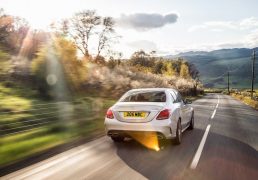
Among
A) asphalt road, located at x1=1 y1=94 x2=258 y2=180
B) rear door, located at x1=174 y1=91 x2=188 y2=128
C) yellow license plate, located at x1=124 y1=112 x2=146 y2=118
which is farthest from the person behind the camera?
rear door, located at x1=174 y1=91 x2=188 y2=128

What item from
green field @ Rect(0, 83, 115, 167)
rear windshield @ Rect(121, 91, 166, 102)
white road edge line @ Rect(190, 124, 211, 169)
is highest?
rear windshield @ Rect(121, 91, 166, 102)

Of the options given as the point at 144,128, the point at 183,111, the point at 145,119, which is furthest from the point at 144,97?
the point at 183,111

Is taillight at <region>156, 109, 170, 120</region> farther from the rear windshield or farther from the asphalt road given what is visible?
the asphalt road

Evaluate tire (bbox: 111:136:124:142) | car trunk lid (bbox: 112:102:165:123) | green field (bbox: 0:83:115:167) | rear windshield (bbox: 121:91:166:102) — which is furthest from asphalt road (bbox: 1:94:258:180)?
rear windshield (bbox: 121:91:166:102)

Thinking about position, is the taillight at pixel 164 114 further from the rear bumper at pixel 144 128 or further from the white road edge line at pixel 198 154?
the white road edge line at pixel 198 154

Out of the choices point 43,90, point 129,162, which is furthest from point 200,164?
point 43,90

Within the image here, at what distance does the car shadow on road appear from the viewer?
6.67 metres

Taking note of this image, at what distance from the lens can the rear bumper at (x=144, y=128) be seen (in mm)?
8836

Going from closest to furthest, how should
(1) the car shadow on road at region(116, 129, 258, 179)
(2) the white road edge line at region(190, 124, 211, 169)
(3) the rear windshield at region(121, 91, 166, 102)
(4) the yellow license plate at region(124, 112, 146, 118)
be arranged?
(1) the car shadow on road at region(116, 129, 258, 179) → (2) the white road edge line at region(190, 124, 211, 169) → (4) the yellow license plate at region(124, 112, 146, 118) → (3) the rear windshield at region(121, 91, 166, 102)

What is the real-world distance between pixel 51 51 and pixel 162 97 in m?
12.8

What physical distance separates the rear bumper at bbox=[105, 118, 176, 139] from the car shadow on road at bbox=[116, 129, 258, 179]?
40cm

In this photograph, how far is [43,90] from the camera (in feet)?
68.3

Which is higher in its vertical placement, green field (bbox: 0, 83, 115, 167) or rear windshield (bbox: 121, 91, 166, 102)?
rear windshield (bbox: 121, 91, 166, 102)

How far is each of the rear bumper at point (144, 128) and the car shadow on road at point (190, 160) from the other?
40cm
